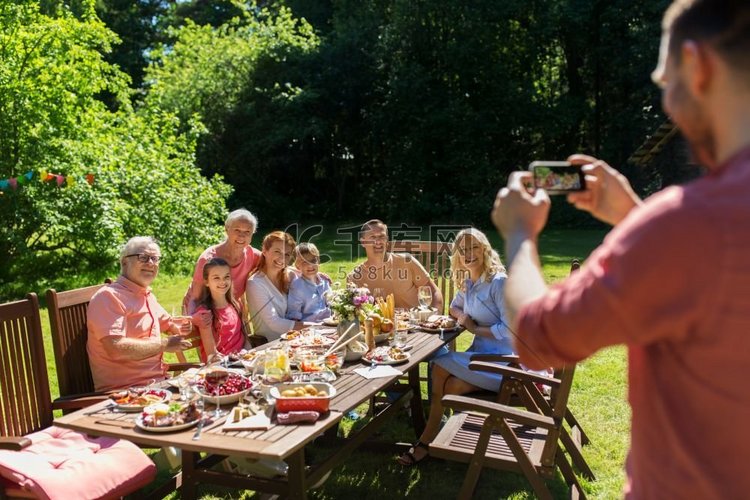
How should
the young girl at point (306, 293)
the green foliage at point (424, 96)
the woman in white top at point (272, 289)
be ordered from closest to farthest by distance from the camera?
the woman in white top at point (272, 289) < the young girl at point (306, 293) < the green foliage at point (424, 96)

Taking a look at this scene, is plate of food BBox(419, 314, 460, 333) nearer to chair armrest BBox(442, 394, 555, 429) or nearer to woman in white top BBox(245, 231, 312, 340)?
woman in white top BBox(245, 231, 312, 340)

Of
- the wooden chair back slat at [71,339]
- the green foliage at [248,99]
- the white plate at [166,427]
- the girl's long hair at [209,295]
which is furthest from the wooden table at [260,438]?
the green foliage at [248,99]

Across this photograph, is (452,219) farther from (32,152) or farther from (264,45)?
(32,152)

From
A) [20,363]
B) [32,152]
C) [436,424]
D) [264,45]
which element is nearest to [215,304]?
[20,363]

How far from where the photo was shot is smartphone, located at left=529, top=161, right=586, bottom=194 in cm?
158

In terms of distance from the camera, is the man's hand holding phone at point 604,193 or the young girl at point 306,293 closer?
the man's hand holding phone at point 604,193

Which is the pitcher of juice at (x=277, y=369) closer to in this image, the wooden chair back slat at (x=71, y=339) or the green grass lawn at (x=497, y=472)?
the green grass lawn at (x=497, y=472)

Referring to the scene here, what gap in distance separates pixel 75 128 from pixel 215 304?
7122 mm

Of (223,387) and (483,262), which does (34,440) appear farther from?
(483,262)

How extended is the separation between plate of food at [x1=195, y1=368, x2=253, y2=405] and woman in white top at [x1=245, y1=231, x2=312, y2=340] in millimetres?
1829

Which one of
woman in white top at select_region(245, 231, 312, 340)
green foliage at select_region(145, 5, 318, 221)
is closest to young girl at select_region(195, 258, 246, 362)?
woman in white top at select_region(245, 231, 312, 340)

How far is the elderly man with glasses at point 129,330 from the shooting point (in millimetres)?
3965

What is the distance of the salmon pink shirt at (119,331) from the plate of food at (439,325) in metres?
1.91

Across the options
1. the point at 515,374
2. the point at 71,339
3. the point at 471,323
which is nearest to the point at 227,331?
the point at 71,339
